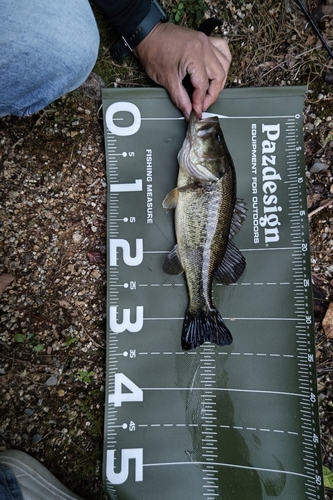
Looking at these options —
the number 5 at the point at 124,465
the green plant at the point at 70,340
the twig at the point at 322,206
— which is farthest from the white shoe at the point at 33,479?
the twig at the point at 322,206

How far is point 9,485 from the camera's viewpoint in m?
2.26

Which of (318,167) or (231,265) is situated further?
(318,167)

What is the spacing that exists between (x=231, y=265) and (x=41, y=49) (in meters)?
1.71

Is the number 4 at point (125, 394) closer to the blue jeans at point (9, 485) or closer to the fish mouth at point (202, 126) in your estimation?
the blue jeans at point (9, 485)

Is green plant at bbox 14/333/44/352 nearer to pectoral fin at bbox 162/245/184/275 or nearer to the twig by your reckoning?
pectoral fin at bbox 162/245/184/275

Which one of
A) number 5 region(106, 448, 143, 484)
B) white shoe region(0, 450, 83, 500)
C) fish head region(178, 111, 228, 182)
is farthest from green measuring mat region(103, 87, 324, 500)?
white shoe region(0, 450, 83, 500)

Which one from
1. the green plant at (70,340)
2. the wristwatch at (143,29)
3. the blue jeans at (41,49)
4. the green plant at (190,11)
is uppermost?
the green plant at (190,11)

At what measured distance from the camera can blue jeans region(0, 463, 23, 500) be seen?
2.20 metres

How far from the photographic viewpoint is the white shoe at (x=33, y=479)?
233cm

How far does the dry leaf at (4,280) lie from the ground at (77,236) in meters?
0.03

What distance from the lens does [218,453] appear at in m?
2.49

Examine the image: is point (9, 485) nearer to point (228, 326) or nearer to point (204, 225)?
point (228, 326)

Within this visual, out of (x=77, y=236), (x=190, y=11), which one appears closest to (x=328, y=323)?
(x=77, y=236)

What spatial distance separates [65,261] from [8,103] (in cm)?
110
